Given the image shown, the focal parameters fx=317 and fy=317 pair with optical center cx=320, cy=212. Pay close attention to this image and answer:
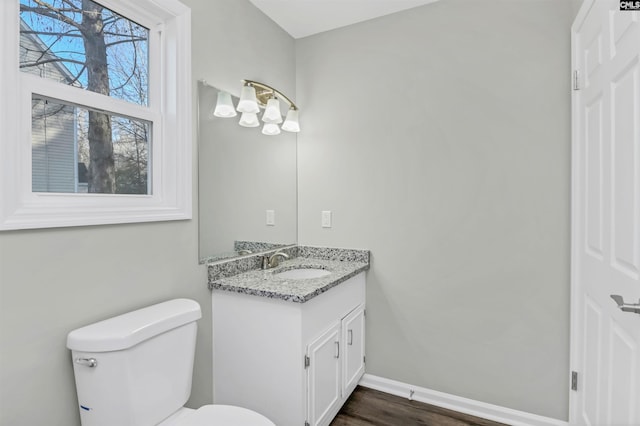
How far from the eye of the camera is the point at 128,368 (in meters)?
1.09

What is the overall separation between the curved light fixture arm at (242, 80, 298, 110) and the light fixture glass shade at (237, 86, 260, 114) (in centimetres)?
8

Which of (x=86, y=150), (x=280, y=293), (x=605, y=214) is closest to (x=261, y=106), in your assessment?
(x=86, y=150)

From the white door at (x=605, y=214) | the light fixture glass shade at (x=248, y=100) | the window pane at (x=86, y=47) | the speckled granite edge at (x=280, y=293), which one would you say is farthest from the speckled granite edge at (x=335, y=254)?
the window pane at (x=86, y=47)

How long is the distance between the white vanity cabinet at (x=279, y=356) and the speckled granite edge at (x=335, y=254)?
45cm

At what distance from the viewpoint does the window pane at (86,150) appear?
1112mm

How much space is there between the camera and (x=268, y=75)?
216 centimetres

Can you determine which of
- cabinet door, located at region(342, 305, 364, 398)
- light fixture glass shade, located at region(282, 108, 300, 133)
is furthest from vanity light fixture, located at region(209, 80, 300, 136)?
cabinet door, located at region(342, 305, 364, 398)

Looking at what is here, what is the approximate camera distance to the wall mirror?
5.51 feet

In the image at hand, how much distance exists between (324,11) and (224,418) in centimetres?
233

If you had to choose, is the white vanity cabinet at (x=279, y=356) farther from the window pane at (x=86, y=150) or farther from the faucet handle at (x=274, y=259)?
the window pane at (x=86, y=150)

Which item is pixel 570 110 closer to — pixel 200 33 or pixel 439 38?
pixel 439 38

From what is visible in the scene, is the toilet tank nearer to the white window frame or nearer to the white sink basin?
the white window frame

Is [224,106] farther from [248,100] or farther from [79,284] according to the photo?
[79,284]

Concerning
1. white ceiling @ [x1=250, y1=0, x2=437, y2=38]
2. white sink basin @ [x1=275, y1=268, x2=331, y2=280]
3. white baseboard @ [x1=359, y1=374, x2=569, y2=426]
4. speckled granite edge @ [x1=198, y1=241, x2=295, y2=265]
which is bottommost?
white baseboard @ [x1=359, y1=374, x2=569, y2=426]
